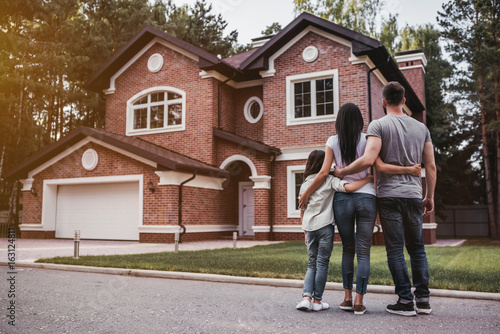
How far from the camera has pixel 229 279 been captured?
22.1 feet

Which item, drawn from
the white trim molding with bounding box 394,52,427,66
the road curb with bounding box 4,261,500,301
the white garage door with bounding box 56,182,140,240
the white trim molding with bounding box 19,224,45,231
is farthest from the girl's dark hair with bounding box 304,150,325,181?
the white trim molding with bounding box 394,52,427,66

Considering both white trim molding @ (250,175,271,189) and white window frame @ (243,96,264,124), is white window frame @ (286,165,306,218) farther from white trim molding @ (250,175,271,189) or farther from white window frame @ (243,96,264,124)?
white window frame @ (243,96,264,124)

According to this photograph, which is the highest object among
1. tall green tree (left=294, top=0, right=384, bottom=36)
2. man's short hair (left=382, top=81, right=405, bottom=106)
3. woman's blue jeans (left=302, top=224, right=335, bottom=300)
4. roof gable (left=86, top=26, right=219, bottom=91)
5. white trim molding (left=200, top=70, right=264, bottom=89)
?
tall green tree (left=294, top=0, right=384, bottom=36)

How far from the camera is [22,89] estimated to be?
22.4 metres

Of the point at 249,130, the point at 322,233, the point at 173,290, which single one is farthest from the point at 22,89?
the point at 322,233

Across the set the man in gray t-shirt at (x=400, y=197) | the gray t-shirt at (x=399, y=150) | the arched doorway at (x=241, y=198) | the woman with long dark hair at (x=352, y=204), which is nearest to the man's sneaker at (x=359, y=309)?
the woman with long dark hair at (x=352, y=204)

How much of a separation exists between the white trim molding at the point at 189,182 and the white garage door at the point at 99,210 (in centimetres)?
170

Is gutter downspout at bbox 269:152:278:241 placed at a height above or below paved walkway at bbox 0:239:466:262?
above

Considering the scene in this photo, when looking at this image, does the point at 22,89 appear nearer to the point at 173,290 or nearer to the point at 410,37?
the point at 173,290

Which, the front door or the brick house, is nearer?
the brick house

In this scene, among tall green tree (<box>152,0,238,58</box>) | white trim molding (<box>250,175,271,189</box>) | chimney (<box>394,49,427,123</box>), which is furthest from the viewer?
tall green tree (<box>152,0,238,58</box>)

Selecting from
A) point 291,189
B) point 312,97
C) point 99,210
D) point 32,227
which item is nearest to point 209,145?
point 291,189

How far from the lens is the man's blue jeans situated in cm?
430

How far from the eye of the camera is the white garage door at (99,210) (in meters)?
16.3
